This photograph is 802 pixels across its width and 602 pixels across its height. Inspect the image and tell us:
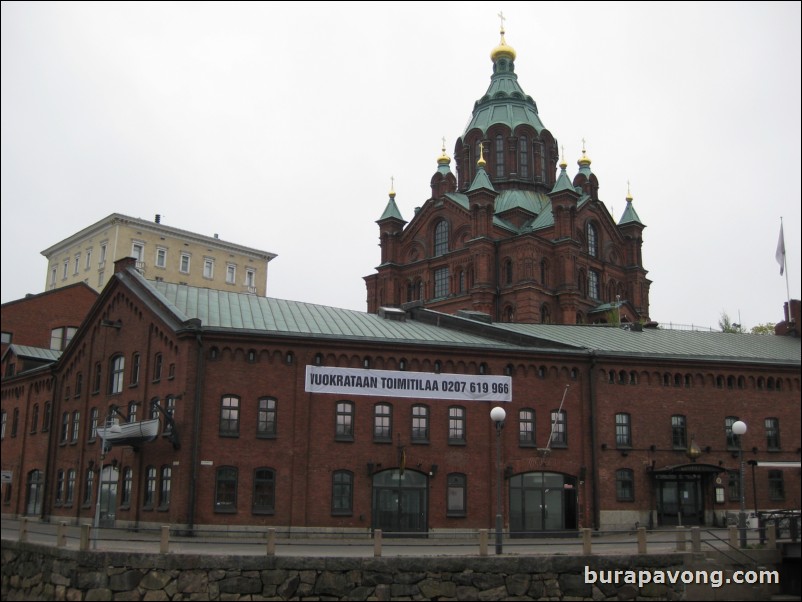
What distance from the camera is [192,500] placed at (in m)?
34.2

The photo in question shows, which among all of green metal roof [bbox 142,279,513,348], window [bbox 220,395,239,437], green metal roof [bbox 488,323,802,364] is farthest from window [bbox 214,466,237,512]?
green metal roof [bbox 488,323,802,364]

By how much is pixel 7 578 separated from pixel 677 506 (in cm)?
2830

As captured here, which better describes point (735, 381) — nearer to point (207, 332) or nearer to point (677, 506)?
point (677, 506)

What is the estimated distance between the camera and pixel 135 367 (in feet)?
132

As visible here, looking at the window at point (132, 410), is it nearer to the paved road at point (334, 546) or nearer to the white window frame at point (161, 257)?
the paved road at point (334, 546)

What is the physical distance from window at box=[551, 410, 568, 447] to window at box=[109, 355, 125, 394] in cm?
1995

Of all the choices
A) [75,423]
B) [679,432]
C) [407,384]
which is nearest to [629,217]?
[679,432]

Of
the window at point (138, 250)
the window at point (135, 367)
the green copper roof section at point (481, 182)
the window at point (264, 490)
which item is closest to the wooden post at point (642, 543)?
the window at point (264, 490)

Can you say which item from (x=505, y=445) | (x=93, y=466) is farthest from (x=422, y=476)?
(x=93, y=466)

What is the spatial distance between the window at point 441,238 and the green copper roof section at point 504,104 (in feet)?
33.1

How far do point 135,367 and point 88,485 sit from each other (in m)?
6.67

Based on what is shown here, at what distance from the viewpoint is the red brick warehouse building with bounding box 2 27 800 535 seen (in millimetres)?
35750

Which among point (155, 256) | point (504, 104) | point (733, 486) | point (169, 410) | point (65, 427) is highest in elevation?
point (504, 104)

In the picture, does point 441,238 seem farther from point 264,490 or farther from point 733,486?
point 264,490
